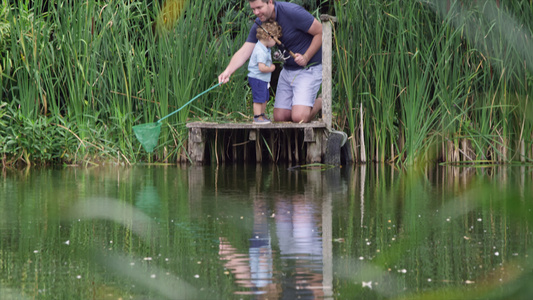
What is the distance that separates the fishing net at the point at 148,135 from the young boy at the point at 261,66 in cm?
93

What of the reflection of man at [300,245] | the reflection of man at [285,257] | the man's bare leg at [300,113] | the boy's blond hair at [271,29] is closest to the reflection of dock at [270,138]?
the man's bare leg at [300,113]

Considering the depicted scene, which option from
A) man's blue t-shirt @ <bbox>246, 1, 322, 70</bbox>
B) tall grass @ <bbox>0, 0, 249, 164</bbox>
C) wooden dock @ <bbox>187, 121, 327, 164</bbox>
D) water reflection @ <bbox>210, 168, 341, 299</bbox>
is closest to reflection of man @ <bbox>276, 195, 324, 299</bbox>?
water reflection @ <bbox>210, 168, 341, 299</bbox>

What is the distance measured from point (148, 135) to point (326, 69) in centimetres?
176

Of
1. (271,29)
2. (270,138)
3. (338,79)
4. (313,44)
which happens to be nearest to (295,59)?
(313,44)

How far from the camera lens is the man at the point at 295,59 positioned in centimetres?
727

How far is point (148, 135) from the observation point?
745 centimetres

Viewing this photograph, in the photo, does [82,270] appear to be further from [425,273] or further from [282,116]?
[282,116]

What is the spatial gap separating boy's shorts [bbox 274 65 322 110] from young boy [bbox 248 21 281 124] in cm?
35

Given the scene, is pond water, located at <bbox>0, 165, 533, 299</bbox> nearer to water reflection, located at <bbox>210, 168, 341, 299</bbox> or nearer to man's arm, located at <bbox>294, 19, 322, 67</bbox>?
water reflection, located at <bbox>210, 168, 341, 299</bbox>

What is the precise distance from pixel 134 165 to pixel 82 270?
469 cm

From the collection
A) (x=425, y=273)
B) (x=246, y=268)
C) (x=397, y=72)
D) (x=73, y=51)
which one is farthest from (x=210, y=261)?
(x=73, y=51)

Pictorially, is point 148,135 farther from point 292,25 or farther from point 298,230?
point 298,230

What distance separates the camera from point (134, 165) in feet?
24.8

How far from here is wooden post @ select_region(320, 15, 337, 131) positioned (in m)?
7.29
